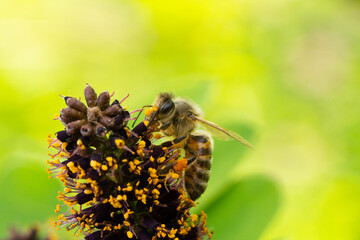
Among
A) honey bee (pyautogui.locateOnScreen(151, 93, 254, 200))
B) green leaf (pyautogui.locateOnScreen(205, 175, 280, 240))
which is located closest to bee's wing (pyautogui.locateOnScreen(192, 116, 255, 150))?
honey bee (pyautogui.locateOnScreen(151, 93, 254, 200))

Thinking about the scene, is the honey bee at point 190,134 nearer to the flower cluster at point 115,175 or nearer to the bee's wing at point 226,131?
the bee's wing at point 226,131

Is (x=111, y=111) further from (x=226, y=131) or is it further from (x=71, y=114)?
(x=226, y=131)

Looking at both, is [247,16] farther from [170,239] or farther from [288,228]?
[170,239]

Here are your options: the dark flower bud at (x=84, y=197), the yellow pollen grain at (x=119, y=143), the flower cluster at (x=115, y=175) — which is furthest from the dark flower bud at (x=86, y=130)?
the dark flower bud at (x=84, y=197)

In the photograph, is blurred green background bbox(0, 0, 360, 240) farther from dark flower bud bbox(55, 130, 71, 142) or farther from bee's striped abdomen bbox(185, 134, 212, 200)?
dark flower bud bbox(55, 130, 71, 142)

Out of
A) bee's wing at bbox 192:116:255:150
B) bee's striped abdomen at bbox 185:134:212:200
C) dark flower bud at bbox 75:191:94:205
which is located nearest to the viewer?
dark flower bud at bbox 75:191:94:205

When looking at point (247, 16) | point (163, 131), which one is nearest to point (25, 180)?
point (163, 131)
